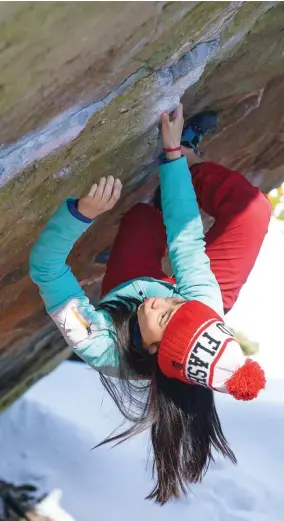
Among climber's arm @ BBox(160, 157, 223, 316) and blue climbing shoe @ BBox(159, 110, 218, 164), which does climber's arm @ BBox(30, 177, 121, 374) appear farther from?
blue climbing shoe @ BBox(159, 110, 218, 164)

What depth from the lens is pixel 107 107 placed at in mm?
975

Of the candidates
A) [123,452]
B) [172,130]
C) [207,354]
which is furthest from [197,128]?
[123,452]

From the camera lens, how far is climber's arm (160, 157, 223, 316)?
1.09m

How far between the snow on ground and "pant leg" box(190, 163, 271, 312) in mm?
1018

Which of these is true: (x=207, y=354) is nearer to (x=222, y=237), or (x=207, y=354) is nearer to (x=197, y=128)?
(x=222, y=237)

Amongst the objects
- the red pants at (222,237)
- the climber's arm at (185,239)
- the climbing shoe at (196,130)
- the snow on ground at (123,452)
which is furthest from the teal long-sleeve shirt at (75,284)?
the snow on ground at (123,452)

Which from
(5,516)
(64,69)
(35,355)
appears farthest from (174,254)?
(5,516)

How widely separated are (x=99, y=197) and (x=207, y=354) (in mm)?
316

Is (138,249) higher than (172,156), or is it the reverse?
(172,156)

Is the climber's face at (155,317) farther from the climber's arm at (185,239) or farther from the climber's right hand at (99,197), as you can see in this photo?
the climber's right hand at (99,197)

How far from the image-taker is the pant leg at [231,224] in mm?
1250

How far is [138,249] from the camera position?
→ 1.33m

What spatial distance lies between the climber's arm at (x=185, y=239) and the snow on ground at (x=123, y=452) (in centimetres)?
117

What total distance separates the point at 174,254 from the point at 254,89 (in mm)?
680
